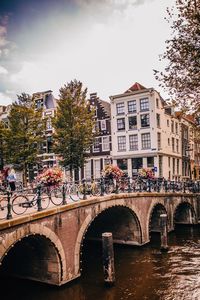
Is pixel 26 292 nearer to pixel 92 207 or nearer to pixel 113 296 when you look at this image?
pixel 113 296

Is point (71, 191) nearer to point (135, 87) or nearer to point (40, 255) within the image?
point (40, 255)

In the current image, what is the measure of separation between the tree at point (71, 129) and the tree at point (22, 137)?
231cm

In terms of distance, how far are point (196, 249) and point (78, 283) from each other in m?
8.64

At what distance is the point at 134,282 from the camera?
1313cm

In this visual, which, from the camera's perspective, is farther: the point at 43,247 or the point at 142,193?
→ the point at 142,193

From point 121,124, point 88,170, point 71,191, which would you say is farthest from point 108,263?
point 88,170

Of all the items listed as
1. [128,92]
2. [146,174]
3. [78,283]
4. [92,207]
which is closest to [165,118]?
[128,92]

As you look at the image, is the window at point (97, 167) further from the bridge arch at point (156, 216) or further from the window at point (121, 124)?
the bridge arch at point (156, 216)

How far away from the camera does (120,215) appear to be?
20281 mm

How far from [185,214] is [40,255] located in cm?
1772

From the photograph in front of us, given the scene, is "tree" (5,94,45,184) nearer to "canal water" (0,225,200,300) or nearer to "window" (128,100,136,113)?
"window" (128,100,136,113)

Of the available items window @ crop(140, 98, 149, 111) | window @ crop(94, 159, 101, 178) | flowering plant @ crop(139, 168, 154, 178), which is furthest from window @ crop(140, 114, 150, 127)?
flowering plant @ crop(139, 168, 154, 178)

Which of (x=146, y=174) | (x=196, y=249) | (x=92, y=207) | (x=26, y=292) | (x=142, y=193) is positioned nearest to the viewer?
(x=26, y=292)

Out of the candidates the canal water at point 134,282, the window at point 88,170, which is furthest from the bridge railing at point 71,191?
the window at point 88,170
